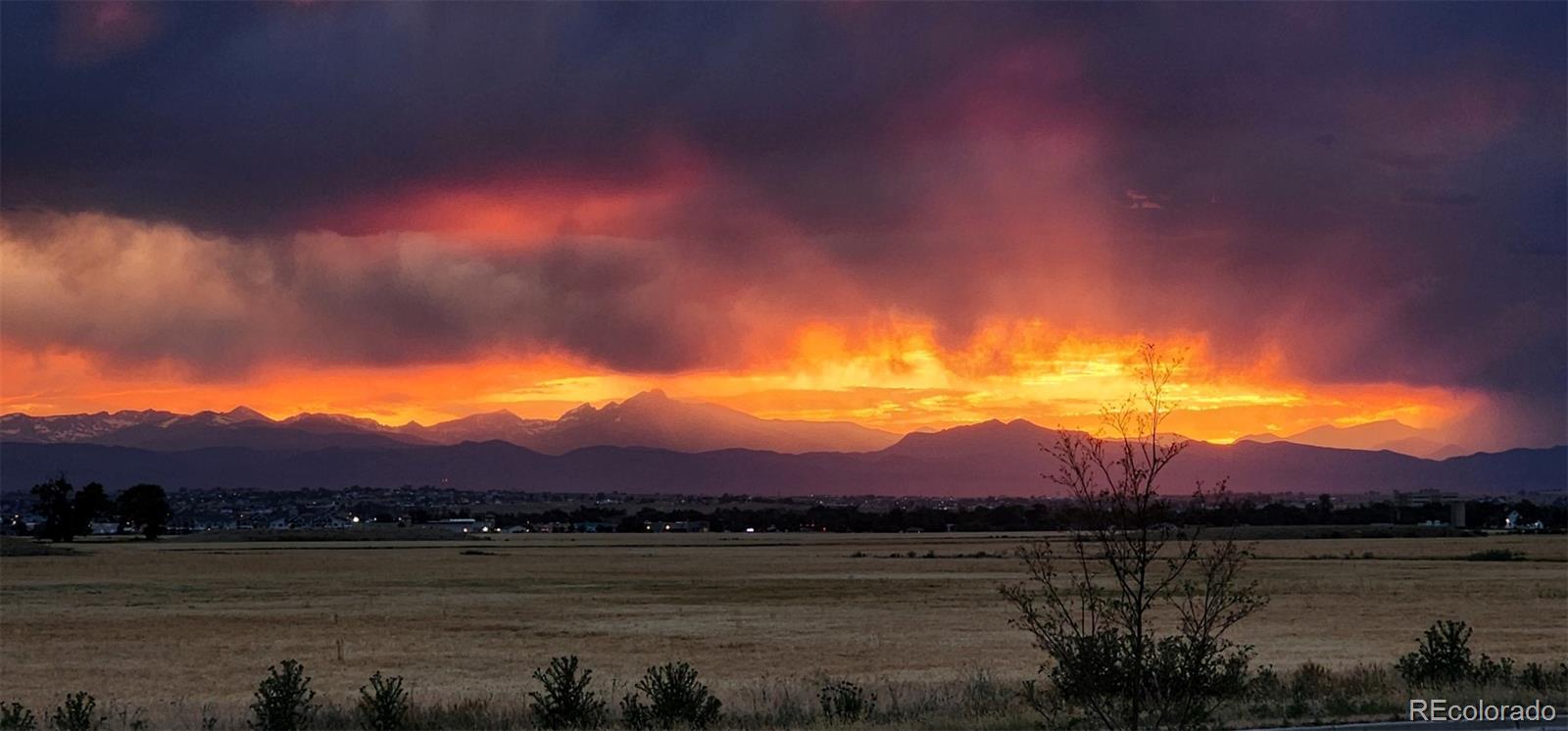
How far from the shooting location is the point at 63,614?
224 feet

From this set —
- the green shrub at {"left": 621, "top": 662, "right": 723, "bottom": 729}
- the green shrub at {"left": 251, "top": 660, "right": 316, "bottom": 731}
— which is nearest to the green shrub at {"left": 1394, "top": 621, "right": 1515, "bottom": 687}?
the green shrub at {"left": 621, "top": 662, "right": 723, "bottom": 729}

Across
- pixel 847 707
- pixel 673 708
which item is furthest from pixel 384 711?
pixel 847 707

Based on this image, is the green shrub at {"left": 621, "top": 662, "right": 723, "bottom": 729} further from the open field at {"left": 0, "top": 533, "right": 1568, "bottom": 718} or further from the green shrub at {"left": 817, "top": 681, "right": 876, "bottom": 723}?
the open field at {"left": 0, "top": 533, "right": 1568, "bottom": 718}

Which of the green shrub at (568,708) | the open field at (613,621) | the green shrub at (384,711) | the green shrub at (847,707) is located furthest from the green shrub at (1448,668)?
the green shrub at (384,711)

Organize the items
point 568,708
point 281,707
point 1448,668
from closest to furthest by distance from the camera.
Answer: point 568,708 → point 281,707 → point 1448,668

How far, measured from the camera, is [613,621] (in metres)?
62.8

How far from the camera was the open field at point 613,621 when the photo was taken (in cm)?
3988

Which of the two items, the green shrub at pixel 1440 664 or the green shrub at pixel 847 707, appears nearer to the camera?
the green shrub at pixel 847 707

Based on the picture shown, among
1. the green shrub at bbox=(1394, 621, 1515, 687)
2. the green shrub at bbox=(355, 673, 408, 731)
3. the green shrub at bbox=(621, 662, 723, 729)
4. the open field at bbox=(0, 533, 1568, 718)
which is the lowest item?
the open field at bbox=(0, 533, 1568, 718)

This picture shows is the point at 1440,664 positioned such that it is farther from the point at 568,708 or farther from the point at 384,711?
the point at 384,711

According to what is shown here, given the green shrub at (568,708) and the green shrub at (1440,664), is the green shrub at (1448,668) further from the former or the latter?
the green shrub at (568,708)

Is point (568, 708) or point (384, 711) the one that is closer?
point (568, 708)

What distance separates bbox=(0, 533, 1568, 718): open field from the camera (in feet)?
131

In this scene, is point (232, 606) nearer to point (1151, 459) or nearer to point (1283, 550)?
point (1151, 459)
